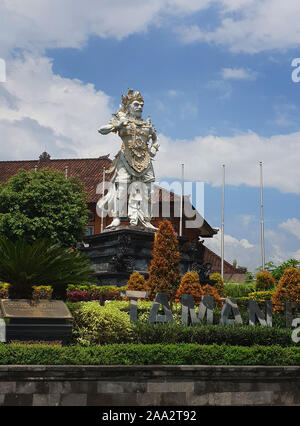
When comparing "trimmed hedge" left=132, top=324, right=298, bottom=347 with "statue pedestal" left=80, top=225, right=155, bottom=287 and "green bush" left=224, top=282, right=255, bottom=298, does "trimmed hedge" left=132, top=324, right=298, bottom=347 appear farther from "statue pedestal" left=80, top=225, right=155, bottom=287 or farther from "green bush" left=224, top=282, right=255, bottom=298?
"green bush" left=224, top=282, right=255, bottom=298

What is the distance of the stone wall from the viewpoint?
924 cm

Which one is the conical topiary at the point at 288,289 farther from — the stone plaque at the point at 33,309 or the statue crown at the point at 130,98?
the statue crown at the point at 130,98

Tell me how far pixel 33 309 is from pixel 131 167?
51.7ft

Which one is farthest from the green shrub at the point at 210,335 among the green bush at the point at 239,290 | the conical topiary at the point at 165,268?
the green bush at the point at 239,290

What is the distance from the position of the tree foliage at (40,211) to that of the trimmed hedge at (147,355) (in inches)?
927

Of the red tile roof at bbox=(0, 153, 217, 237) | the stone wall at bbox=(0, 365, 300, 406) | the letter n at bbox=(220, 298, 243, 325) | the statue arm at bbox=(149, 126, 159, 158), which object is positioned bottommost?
the stone wall at bbox=(0, 365, 300, 406)

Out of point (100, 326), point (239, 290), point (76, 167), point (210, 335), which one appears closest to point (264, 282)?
point (239, 290)

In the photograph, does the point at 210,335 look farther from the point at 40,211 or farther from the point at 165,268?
the point at 40,211

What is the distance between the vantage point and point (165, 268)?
16.8 m

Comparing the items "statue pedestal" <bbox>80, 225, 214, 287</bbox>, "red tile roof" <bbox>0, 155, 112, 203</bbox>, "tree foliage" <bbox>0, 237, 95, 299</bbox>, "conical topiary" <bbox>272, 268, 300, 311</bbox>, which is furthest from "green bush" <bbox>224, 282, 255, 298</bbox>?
"tree foliage" <bbox>0, 237, 95, 299</bbox>

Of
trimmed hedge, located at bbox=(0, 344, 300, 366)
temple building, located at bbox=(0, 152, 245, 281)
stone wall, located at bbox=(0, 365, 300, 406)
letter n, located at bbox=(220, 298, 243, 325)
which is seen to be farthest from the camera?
temple building, located at bbox=(0, 152, 245, 281)
